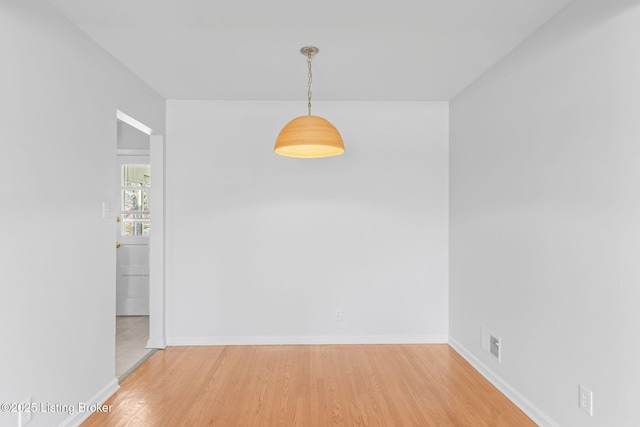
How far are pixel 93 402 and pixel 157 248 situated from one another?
1.57 metres

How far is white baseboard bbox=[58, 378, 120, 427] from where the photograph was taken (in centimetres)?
234

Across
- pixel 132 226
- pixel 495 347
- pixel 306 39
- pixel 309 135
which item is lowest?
pixel 495 347

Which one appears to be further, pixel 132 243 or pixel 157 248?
pixel 132 243

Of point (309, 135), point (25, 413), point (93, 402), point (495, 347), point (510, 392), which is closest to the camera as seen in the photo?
point (25, 413)

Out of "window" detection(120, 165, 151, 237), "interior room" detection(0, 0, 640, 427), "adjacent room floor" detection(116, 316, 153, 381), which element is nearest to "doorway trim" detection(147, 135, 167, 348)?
"interior room" detection(0, 0, 640, 427)

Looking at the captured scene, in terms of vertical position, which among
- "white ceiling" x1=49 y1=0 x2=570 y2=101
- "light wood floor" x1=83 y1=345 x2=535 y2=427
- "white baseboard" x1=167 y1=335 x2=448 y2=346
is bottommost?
"light wood floor" x1=83 y1=345 x2=535 y2=427

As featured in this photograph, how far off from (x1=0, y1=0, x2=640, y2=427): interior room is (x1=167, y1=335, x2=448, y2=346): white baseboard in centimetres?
2

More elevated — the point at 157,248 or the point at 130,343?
the point at 157,248

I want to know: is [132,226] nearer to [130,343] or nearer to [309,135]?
[130,343]

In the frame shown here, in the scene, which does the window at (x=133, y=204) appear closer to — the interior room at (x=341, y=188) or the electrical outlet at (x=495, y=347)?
the interior room at (x=341, y=188)

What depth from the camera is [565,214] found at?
2246 millimetres

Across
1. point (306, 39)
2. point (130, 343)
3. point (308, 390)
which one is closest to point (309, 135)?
point (306, 39)

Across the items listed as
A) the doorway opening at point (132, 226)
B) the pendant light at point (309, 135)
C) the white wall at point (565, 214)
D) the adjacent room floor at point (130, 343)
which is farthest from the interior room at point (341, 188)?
the doorway opening at point (132, 226)

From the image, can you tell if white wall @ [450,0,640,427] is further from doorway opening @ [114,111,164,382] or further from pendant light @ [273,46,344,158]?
doorway opening @ [114,111,164,382]
